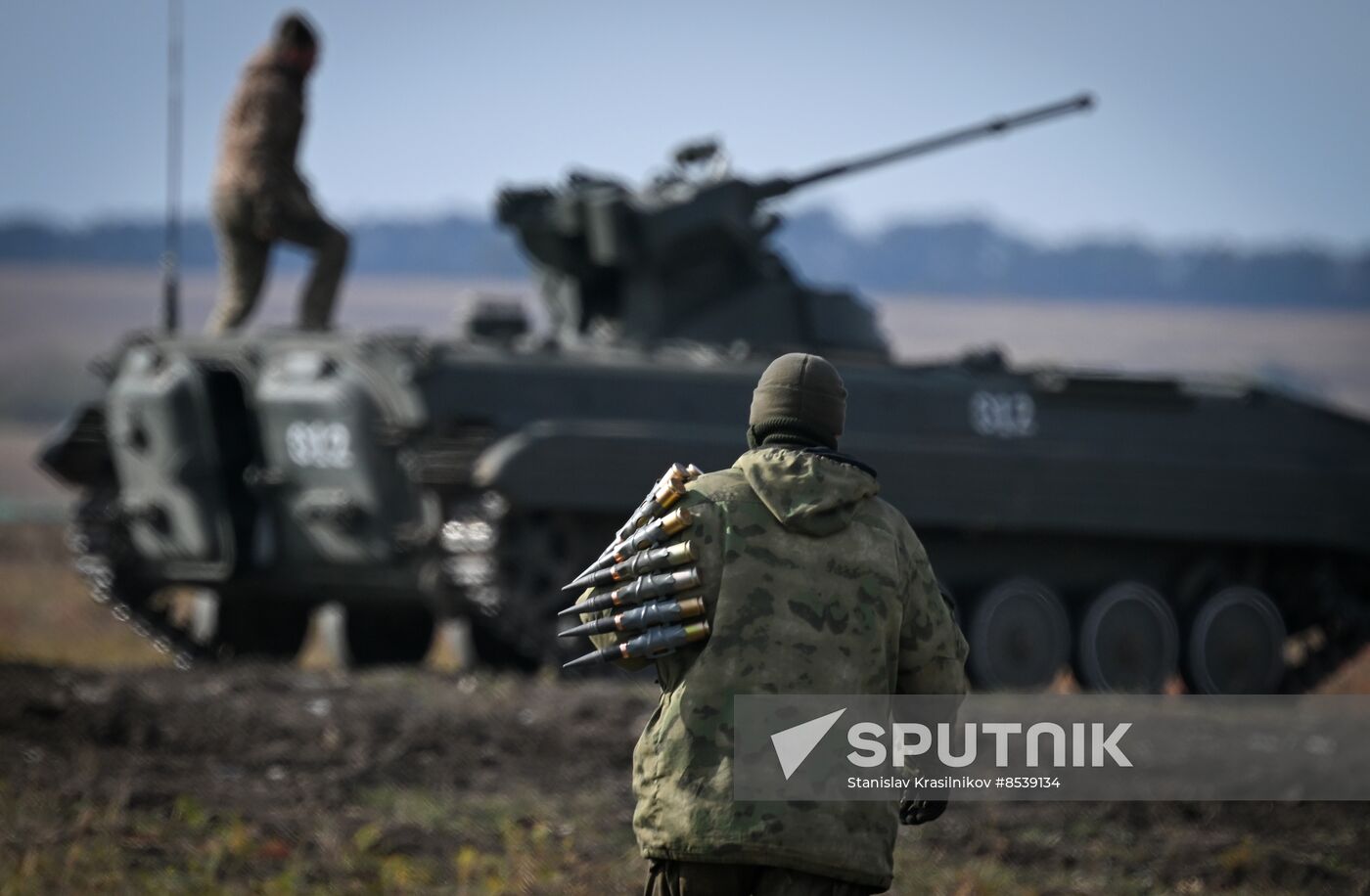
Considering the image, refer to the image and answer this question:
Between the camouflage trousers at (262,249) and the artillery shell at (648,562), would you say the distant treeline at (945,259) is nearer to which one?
the camouflage trousers at (262,249)

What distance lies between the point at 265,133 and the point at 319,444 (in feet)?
7.30

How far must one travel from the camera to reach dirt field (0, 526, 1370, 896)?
29.0ft

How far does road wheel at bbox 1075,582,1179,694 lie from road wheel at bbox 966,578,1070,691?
0.84 ft

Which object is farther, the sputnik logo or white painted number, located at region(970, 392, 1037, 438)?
white painted number, located at region(970, 392, 1037, 438)

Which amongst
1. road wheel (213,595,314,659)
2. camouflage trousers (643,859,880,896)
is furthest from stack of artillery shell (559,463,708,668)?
road wheel (213,595,314,659)

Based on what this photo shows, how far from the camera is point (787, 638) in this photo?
5688mm

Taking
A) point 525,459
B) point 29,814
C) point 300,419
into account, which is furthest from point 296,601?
point 29,814

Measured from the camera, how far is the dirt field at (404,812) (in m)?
8.84

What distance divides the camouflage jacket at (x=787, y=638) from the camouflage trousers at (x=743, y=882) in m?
0.04

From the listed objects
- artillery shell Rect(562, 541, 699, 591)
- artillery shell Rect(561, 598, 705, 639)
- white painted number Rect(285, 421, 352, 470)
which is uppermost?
artillery shell Rect(562, 541, 699, 591)

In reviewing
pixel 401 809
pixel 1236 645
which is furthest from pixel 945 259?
pixel 401 809

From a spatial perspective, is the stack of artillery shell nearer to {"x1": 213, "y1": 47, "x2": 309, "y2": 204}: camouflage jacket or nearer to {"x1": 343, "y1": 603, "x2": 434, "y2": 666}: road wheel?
{"x1": 213, "y1": 47, "x2": 309, "y2": 204}: camouflage jacket

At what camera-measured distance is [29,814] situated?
30.5 feet

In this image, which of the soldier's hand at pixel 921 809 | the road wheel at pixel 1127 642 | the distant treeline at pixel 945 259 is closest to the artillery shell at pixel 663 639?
the soldier's hand at pixel 921 809
